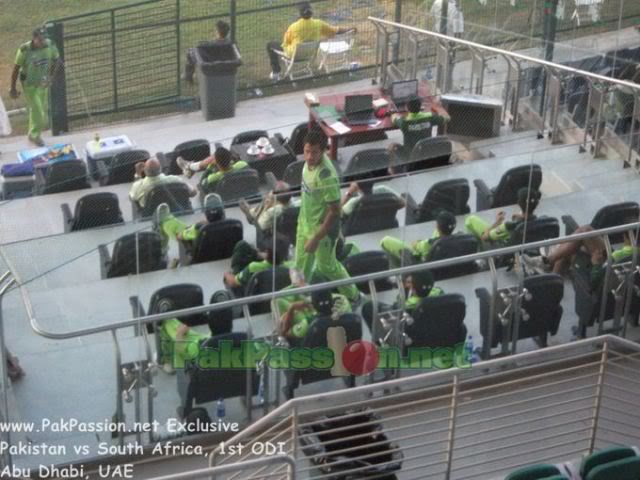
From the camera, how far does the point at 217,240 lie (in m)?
10.9

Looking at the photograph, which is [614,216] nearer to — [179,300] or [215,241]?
[215,241]

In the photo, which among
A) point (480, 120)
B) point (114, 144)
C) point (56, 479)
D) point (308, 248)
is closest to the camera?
point (56, 479)

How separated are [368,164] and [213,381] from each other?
261cm

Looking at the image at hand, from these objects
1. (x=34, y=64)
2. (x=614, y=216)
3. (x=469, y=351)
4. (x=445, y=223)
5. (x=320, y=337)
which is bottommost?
(x=469, y=351)

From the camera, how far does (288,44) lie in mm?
17641

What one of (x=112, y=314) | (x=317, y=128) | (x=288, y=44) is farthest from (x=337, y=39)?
(x=112, y=314)

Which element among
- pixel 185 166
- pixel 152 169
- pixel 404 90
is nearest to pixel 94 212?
pixel 152 169

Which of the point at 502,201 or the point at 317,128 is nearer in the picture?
the point at 502,201

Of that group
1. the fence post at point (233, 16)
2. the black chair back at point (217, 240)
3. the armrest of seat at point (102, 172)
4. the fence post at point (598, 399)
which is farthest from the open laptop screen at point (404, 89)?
the fence post at point (598, 399)

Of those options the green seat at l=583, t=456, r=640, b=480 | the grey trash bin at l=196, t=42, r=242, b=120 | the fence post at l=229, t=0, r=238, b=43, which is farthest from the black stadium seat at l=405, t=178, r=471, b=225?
the fence post at l=229, t=0, r=238, b=43

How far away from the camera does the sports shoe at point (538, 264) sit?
11562mm

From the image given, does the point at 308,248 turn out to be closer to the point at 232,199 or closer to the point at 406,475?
the point at 232,199

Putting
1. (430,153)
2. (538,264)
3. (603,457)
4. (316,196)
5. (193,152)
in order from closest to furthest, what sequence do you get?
(603,457)
(316,196)
(538,264)
(430,153)
(193,152)

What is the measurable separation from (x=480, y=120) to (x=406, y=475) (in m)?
4.79
